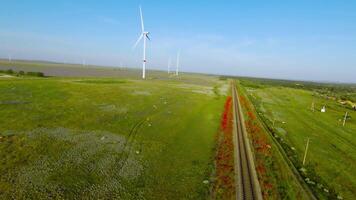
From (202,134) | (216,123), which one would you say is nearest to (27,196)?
(202,134)

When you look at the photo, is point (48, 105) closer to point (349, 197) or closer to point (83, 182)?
point (83, 182)

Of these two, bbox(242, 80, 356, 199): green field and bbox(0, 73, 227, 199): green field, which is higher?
bbox(0, 73, 227, 199): green field

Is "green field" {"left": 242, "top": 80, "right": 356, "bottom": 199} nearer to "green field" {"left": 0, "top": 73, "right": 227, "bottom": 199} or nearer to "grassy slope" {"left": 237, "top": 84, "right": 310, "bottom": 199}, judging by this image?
"grassy slope" {"left": 237, "top": 84, "right": 310, "bottom": 199}

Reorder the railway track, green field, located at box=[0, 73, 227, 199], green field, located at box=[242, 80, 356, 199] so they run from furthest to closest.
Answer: green field, located at box=[242, 80, 356, 199], the railway track, green field, located at box=[0, 73, 227, 199]

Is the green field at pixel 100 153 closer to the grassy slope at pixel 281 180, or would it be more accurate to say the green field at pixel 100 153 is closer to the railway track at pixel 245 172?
the railway track at pixel 245 172

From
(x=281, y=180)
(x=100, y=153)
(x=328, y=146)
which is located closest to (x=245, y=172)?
(x=281, y=180)

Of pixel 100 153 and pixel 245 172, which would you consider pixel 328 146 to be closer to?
pixel 245 172

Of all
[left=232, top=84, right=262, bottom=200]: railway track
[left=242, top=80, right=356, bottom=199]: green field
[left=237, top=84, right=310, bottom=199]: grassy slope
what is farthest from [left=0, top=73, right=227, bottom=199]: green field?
[left=242, top=80, right=356, bottom=199]: green field

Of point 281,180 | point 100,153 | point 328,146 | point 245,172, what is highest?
point 100,153
